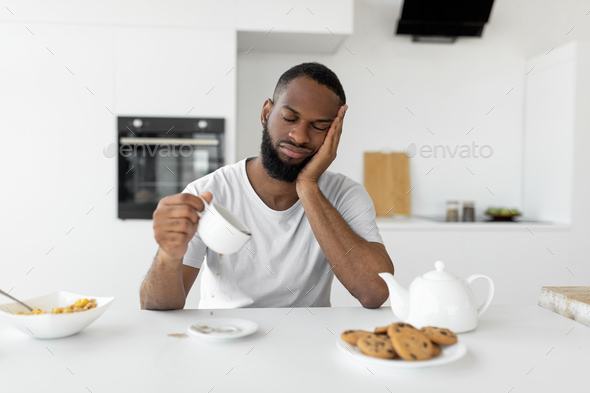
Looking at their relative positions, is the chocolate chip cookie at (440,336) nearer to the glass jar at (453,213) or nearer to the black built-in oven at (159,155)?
the black built-in oven at (159,155)

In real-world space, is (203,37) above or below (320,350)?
above

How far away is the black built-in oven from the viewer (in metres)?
2.45

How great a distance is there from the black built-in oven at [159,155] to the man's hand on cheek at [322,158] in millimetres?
1212

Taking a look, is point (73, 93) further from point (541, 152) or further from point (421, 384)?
point (541, 152)

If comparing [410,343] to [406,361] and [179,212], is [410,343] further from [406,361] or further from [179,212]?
[179,212]

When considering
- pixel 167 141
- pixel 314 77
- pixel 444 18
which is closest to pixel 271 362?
pixel 314 77

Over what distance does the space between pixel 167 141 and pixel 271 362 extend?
1936mm

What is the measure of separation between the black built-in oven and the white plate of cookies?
6.12 feet

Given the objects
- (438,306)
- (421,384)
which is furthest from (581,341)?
(421,384)

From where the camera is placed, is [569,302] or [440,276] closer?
[440,276]

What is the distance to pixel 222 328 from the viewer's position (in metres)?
0.89

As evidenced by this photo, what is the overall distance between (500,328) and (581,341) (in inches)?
5.7

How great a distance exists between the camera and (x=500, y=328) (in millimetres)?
962

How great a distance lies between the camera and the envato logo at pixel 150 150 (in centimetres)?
245
